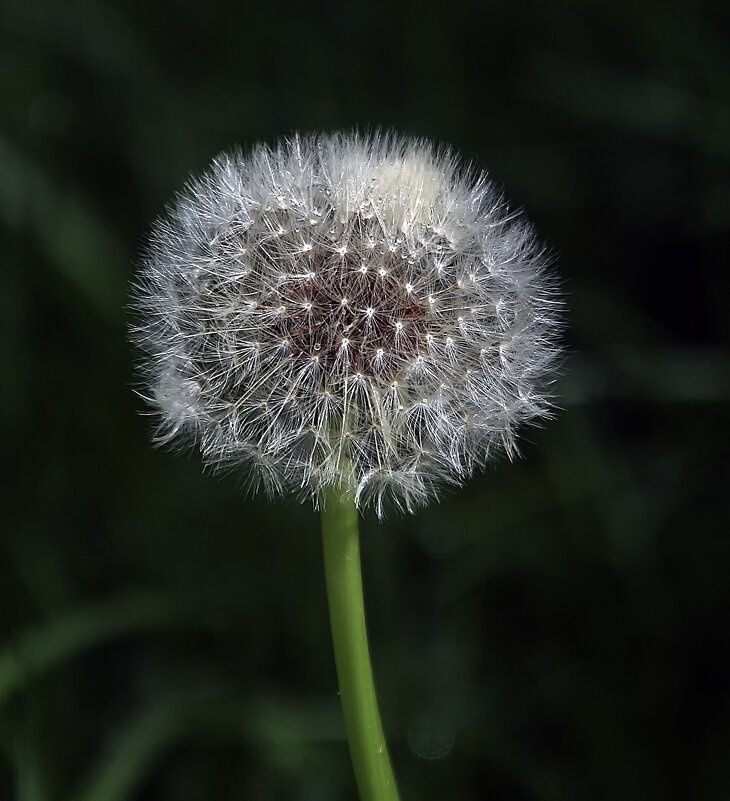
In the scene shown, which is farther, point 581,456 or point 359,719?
point 581,456

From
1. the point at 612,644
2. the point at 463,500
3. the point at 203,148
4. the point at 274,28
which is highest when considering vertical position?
the point at 274,28

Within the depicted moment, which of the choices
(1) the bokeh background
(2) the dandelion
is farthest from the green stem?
(1) the bokeh background

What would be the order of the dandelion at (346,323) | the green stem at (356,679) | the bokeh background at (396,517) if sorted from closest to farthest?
the green stem at (356,679) → the dandelion at (346,323) → the bokeh background at (396,517)


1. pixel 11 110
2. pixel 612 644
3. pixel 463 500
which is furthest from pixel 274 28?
pixel 612 644

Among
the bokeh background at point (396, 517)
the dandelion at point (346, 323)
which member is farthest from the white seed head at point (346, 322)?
the bokeh background at point (396, 517)

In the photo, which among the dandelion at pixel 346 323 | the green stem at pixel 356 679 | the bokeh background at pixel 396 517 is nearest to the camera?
the green stem at pixel 356 679

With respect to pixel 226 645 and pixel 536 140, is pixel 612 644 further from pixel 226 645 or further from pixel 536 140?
→ pixel 536 140

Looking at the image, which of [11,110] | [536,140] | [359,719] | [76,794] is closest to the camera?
[359,719]

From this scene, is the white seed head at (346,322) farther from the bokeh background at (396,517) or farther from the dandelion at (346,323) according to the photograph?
the bokeh background at (396,517)
